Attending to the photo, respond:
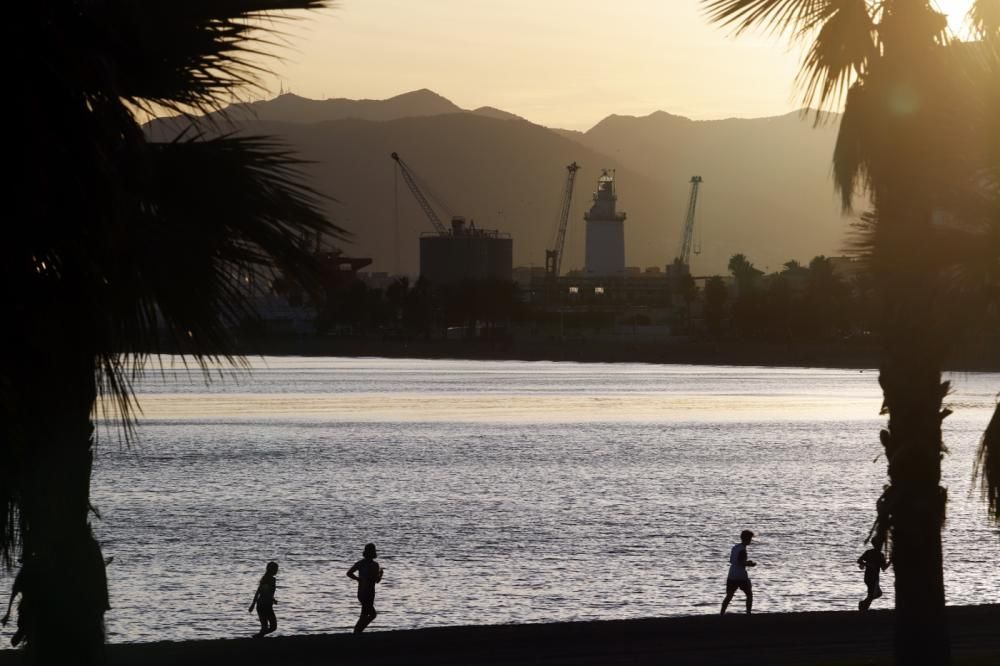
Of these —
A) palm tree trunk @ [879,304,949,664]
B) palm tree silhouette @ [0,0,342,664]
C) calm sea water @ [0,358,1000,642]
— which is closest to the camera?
palm tree silhouette @ [0,0,342,664]

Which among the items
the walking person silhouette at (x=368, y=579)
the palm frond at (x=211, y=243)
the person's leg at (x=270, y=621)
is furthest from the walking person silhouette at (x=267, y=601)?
the palm frond at (x=211, y=243)

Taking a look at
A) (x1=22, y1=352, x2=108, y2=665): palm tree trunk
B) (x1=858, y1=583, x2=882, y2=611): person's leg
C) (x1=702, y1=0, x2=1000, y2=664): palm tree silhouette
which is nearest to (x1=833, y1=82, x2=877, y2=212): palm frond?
(x1=702, y1=0, x2=1000, y2=664): palm tree silhouette

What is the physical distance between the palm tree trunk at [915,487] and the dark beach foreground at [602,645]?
4.02 metres

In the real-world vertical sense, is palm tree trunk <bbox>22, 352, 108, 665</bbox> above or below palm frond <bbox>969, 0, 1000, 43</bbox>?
below

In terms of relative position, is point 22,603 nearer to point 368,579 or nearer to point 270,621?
point 368,579

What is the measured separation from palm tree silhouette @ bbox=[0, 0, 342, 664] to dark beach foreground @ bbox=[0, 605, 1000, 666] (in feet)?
23.2

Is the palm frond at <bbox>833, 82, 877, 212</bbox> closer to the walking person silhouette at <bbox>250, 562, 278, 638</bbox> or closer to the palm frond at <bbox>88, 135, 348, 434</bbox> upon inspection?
the palm frond at <bbox>88, 135, 348, 434</bbox>

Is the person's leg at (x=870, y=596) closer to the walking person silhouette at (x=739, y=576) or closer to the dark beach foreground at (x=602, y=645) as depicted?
the walking person silhouette at (x=739, y=576)

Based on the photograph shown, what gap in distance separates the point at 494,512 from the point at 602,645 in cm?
3007

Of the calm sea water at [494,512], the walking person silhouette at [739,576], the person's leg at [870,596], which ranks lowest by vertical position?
the calm sea water at [494,512]

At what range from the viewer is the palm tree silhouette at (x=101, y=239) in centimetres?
525

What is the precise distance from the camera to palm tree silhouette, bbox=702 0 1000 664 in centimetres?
870

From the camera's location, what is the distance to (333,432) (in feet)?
269

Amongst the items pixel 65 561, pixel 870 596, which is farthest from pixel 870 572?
pixel 65 561
